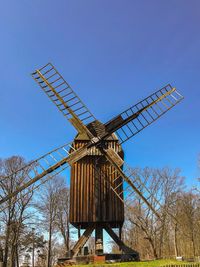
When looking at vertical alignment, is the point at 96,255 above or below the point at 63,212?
below

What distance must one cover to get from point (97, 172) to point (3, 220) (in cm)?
1517

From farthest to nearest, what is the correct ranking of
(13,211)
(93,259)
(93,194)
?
(13,211) < (93,194) < (93,259)

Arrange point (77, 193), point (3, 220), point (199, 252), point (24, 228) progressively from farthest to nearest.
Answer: point (199, 252) < point (24, 228) < point (3, 220) < point (77, 193)

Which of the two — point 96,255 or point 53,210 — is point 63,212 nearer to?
point 53,210

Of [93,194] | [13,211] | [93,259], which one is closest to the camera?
[93,259]

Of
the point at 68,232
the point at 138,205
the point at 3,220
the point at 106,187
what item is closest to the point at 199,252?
the point at 138,205

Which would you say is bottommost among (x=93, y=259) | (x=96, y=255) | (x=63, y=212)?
(x=93, y=259)

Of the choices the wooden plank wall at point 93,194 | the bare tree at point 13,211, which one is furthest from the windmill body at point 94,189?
the bare tree at point 13,211

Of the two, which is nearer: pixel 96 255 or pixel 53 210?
pixel 96 255

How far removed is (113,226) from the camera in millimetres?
15883

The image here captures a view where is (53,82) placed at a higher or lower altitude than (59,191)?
higher

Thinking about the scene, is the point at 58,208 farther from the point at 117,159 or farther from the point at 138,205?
the point at 117,159

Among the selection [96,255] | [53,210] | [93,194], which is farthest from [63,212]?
[96,255]

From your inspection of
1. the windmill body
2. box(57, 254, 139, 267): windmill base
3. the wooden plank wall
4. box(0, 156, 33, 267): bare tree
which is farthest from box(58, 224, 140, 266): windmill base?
box(0, 156, 33, 267): bare tree
